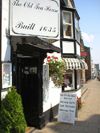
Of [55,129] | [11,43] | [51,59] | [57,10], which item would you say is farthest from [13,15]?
[55,129]

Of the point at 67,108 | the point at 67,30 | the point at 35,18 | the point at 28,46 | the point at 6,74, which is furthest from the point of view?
the point at 67,30

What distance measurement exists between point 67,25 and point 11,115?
5806mm

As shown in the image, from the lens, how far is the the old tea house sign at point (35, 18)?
4.43m

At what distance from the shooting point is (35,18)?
15.7 ft

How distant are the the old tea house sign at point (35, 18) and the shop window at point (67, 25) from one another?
2.51m

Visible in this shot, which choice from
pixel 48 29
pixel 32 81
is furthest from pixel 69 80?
pixel 48 29

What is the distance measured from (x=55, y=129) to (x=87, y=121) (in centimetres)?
164

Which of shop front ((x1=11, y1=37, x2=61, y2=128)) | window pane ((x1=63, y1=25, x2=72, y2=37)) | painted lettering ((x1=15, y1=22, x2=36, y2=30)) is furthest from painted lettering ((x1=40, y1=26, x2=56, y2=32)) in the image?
window pane ((x1=63, y1=25, x2=72, y2=37))

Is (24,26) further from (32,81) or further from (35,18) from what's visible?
(32,81)

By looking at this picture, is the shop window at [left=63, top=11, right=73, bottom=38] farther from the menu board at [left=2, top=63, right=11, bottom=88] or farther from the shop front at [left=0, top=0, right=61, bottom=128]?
the menu board at [left=2, top=63, right=11, bottom=88]

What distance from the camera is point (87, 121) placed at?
19.7 ft

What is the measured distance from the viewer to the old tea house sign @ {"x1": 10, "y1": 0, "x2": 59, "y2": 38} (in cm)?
443

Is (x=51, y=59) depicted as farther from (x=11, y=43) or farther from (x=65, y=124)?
(x=65, y=124)

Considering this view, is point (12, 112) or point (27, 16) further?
point (27, 16)
